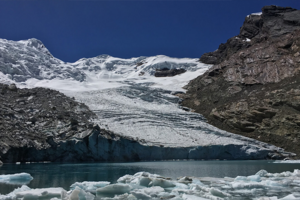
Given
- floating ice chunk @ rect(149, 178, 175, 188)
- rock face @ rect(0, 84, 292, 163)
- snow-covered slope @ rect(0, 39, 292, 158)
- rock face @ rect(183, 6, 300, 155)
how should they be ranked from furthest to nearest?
rock face @ rect(183, 6, 300, 155)
snow-covered slope @ rect(0, 39, 292, 158)
rock face @ rect(0, 84, 292, 163)
floating ice chunk @ rect(149, 178, 175, 188)

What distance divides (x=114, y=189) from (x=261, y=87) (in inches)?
1406

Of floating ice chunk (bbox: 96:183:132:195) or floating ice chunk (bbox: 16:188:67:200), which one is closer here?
floating ice chunk (bbox: 16:188:67:200)

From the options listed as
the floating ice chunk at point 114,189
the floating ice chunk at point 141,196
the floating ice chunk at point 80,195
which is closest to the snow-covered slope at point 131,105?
the floating ice chunk at point 114,189

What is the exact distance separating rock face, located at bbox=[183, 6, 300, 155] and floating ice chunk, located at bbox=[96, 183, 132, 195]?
23.8 meters

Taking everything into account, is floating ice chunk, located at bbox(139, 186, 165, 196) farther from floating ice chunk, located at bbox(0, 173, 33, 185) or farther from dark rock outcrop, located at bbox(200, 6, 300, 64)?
dark rock outcrop, located at bbox(200, 6, 300, 64)

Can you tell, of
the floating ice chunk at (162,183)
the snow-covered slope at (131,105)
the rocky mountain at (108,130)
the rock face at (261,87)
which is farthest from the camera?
the rock face at (261,87)

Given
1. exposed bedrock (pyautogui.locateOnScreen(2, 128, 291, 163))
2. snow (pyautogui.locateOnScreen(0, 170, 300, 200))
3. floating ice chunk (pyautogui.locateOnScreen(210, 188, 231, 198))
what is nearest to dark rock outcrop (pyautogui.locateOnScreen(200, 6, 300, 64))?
exposed bedrock (pyautogui.locateOnScreen(2, 128, 291, 163))

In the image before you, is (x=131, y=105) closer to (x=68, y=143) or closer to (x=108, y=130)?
(x=108, y=130)

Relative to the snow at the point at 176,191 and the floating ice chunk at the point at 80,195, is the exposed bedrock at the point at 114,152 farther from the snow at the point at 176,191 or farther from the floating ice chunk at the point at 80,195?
the floating ice chunk at the point at 80,195

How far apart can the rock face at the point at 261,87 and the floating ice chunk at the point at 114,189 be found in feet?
78.1

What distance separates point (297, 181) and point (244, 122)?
70.8 ft

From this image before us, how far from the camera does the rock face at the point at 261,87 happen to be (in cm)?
3089

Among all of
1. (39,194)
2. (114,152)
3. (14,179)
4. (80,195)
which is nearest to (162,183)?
(80,195)

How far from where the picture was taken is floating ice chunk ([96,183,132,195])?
29.8 ft
